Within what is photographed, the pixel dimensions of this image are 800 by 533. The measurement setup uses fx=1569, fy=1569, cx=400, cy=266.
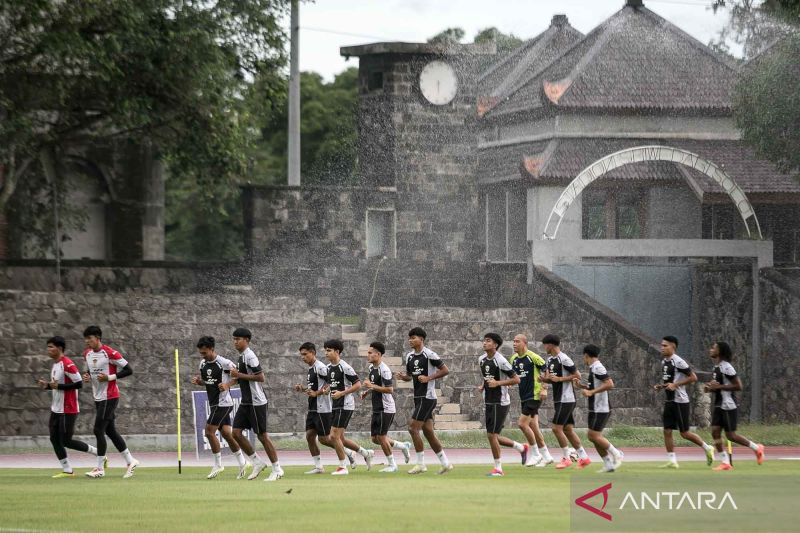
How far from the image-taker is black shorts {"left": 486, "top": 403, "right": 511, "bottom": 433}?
21328 mm

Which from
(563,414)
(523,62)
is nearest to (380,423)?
(563,414)

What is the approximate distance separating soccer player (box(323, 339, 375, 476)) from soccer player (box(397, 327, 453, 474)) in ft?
2.34

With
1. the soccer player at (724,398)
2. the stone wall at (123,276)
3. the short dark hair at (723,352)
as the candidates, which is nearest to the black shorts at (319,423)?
the soccer player at (724,398)

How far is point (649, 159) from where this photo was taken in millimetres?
37375

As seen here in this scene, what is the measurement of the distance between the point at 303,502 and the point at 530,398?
279 inches

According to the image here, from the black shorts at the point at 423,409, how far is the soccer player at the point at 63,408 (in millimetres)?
4413

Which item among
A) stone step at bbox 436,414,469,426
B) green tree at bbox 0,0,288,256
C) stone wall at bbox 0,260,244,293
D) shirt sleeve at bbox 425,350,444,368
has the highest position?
green tree at bbox 0,0,288,256

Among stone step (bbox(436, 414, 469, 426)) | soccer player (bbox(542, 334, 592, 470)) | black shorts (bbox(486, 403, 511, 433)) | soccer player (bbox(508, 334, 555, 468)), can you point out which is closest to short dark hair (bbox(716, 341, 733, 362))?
soccer player (bbox(542, 334, 592, 470))

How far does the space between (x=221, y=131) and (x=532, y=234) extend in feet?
31.5

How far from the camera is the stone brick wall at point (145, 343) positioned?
2934 cm

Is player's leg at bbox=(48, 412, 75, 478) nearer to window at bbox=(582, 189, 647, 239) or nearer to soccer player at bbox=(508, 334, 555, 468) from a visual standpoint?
soccer player at bbox=(508, 334, 555, 468)

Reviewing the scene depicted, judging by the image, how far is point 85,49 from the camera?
30219 mm

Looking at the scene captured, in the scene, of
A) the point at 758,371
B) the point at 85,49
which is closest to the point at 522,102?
the point at 758,371

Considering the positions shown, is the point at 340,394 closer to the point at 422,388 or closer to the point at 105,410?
the point at 422,388
